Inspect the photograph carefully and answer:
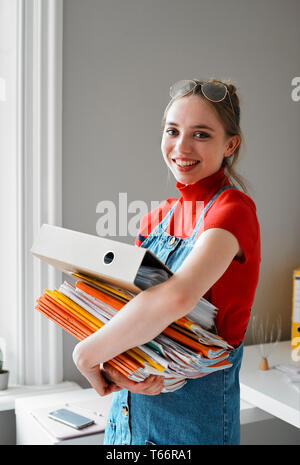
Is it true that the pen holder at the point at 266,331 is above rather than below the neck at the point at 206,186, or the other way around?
below

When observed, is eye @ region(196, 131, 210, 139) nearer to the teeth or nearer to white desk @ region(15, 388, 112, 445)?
the teeth

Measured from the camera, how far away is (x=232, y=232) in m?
0.72

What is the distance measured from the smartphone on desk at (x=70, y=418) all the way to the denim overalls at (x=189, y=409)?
566 millimetres

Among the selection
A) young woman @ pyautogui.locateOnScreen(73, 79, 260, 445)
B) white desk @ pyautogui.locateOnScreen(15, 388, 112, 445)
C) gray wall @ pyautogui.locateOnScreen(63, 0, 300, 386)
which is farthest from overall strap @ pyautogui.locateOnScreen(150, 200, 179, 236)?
gray wall @ pyautogui.locateOnScreen(63, 0, 300, 386)

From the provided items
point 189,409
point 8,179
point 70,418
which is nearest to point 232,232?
point 189,409

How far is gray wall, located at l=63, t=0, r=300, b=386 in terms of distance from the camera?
1.74m

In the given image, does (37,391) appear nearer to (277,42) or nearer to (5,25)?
(5,25)

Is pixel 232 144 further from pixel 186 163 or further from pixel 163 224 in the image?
pixel 163 224

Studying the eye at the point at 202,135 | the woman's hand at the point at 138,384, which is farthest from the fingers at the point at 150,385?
the eye at the point at 202,135

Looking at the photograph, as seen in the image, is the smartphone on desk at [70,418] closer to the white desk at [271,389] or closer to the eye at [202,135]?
the white desk at [271,389]

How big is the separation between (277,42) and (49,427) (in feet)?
5.74

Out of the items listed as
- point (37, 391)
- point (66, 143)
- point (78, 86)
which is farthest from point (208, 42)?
point (37, 391)

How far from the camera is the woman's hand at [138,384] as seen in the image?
769mm

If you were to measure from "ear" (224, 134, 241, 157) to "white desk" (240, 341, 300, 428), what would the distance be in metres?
0.90
